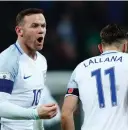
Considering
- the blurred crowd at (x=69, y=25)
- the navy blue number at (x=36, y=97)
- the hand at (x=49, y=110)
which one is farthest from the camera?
the blurred crowd at (x=69, y=25)

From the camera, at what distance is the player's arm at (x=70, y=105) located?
5.44 meters

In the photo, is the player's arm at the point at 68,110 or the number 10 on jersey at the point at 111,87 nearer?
the number 10 on jersey at the point at 111,87

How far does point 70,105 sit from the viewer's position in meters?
5.44

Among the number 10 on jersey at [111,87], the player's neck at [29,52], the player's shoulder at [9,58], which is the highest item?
the player's neck at [29,52]

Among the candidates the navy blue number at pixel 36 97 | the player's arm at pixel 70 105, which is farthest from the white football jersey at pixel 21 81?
the player's arm at pixel 70 105

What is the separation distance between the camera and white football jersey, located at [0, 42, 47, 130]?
5.98 meters

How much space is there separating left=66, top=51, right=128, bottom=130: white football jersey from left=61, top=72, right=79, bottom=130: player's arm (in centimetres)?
10

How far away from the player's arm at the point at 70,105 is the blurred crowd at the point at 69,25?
5.97m

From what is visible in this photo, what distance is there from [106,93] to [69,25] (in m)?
6.86

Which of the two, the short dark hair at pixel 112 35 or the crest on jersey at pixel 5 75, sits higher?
the short dark hair at pixel 112 35

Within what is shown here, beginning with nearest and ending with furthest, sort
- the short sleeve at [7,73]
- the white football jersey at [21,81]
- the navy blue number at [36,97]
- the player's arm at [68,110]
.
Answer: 1. the player's arm at [68,110]
2. the short sleeve at [7,73]
3. the white football jersey at [21,81]
4. the navy blue number at [36,97]

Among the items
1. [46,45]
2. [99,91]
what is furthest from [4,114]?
[46,45]

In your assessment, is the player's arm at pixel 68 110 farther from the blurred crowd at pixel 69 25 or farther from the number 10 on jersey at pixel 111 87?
the blurred crowd at pixel 69 25

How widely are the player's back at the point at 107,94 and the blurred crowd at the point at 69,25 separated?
6.12 metres
